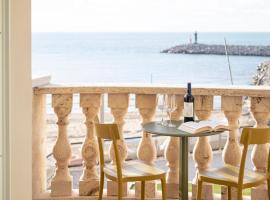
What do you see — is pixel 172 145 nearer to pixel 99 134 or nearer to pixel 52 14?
pixel 99 134

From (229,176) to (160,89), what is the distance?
79cm

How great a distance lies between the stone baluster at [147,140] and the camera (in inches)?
148

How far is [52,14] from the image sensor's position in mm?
40969

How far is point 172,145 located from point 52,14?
126 ft

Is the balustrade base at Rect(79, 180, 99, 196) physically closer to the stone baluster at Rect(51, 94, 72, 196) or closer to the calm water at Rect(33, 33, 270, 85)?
the stone baluster at Rect(51, 94, 72, 196)

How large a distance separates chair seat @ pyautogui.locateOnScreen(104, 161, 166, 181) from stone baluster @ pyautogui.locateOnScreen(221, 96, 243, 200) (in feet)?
1.93

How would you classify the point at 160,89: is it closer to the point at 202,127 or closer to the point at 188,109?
the point at 188,109

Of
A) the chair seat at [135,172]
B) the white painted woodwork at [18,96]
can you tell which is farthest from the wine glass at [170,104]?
the white painted woodwork at [18,96]

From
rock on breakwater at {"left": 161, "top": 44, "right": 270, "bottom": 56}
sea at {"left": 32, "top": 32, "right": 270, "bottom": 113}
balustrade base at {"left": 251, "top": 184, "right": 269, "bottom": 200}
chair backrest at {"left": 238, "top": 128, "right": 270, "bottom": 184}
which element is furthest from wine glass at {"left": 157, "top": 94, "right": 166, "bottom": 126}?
rock on breakwater at {"left": 161, "top": 44, "right": 270, "bottom": 56}

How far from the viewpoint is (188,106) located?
3479mm

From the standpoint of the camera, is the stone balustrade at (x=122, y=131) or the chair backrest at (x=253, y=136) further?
the stone balustrade at (x=122, y=131)

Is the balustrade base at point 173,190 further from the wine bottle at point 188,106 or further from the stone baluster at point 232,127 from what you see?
the wine bottle at point 188,106

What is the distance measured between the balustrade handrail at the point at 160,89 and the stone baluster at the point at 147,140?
0.07 metres

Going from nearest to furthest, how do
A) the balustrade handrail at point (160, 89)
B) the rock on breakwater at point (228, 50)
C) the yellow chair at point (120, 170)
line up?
1. the yellow chair at point (120, 170)
2. the balustrade handrail at point (160, 89)
3. the rock on breakwater at point (228, 50)
